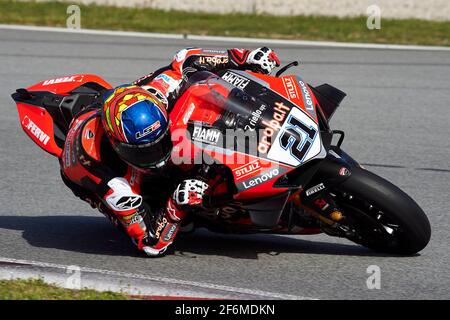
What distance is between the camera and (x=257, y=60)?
576 centimetres

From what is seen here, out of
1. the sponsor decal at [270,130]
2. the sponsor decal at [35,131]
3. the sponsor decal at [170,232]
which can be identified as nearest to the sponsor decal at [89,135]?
the sponsor decal at [35,131]

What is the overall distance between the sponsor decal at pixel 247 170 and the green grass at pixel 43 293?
895 mm

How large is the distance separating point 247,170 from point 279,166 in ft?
0.57

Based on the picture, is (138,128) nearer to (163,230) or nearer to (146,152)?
(146,152)

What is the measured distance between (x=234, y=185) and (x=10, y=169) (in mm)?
3389

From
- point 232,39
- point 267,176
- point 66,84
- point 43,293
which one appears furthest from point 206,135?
point 232,39

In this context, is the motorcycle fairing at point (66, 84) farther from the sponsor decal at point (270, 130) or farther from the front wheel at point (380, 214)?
the front wheel at point (380, 214)

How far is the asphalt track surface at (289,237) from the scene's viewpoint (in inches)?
211

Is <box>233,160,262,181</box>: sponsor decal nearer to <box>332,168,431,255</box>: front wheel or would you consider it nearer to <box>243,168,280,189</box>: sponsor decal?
<box>243,168,280,189</box>: sponsor decal

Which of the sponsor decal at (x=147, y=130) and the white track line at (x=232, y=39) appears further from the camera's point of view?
the white track line at (x=232, y=39)

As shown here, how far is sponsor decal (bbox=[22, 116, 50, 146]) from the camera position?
6.02 meters

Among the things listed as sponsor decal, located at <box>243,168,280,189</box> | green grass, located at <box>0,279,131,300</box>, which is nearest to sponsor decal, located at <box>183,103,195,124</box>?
sponsor decal, located at <box>243,168,280,189</box>

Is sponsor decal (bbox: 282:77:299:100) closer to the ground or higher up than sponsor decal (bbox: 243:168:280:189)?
higher up

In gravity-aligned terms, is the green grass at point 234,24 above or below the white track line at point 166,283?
below
